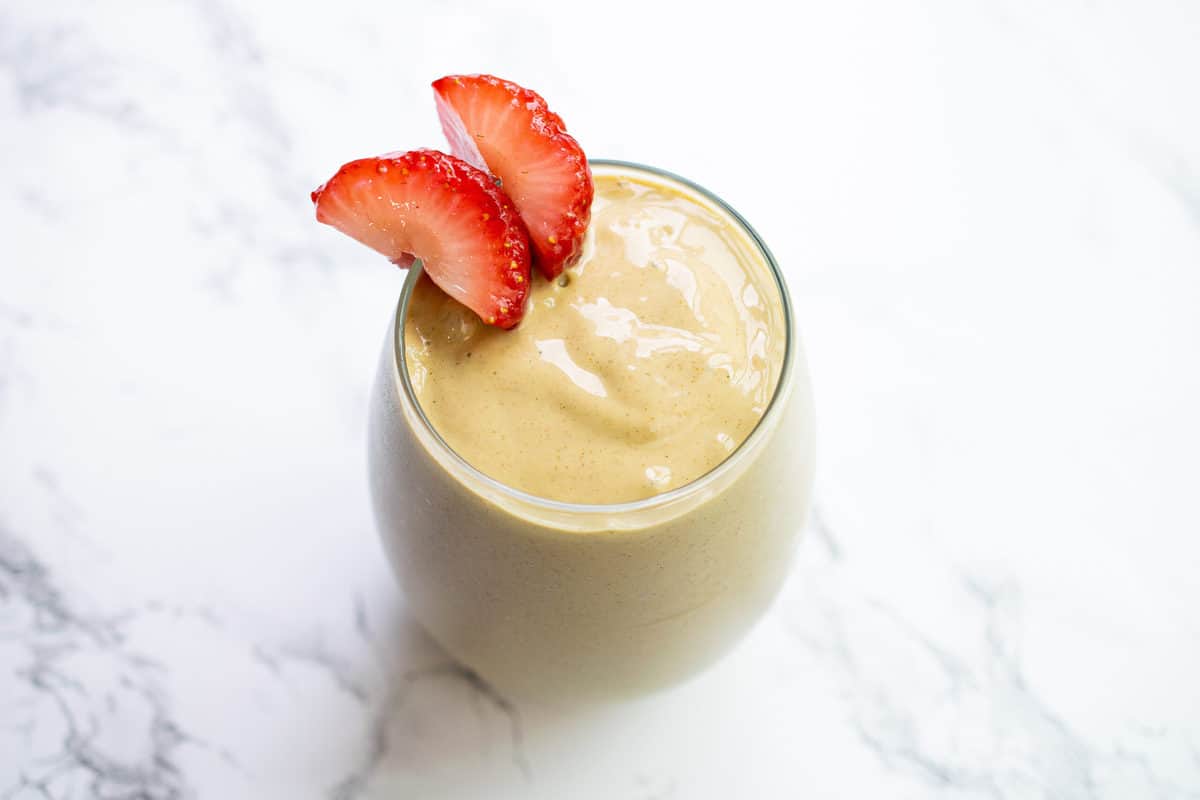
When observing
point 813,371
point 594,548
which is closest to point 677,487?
point 594,548

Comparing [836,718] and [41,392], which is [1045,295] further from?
[41,392]

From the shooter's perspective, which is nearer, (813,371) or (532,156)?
(532,156)

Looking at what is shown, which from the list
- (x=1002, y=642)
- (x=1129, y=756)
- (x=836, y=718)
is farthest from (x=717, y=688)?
(x=1129, y=756)

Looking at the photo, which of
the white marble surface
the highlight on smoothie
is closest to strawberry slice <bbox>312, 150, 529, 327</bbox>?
the highlight on smoothie

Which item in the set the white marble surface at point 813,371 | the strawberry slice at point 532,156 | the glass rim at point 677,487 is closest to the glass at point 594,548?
the glass rim at point 677,487

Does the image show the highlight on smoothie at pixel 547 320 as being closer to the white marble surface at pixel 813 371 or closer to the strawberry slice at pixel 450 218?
the strawberry slice at pixel 450 218

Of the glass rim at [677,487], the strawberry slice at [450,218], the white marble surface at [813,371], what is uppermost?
the strawberry slice at [450,218]

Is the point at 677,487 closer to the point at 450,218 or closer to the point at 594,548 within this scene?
the point at 594,548
